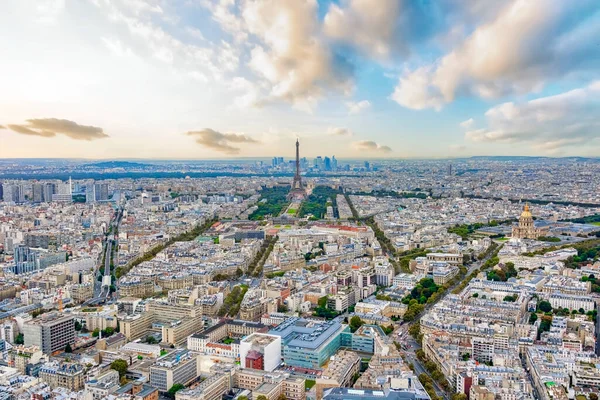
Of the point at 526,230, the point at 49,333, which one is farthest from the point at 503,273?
the point at 49,333

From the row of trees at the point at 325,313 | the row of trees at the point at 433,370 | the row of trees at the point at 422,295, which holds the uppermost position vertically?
the row of trees at the point at 422,295

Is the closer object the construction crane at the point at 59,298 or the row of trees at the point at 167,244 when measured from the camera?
the construction crane at the point at 59,298

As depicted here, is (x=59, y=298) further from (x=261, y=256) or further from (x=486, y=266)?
(x=486, y=266)

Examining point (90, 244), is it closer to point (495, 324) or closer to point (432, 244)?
point (432, 244)

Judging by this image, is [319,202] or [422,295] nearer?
[422,295]

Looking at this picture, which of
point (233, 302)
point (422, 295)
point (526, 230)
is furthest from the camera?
point (526, 230)

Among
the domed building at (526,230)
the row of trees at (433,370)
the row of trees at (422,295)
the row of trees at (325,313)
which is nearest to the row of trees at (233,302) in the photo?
the row of trees at (325,313)

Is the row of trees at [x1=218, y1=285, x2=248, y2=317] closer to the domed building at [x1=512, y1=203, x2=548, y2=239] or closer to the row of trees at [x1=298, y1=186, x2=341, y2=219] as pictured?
the domed building at [x1=512, y1=203, x2=548, y2=239]

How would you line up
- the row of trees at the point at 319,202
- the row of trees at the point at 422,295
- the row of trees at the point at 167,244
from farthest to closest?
the row of trees at the point at 319,202
the row of trees at the point at 167,244
the row of trees at the point at 422,295

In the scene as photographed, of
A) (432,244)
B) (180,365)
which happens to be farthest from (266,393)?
(432,244)

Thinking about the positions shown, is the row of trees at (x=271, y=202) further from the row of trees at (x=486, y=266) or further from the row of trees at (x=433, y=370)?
the row of trees at (x=433, y=370)

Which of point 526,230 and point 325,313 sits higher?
point 526,230
